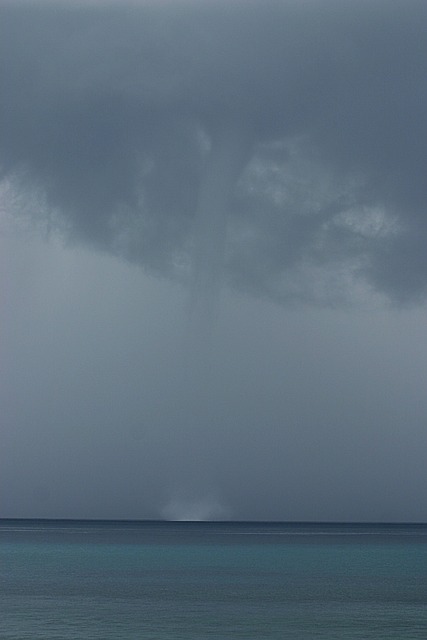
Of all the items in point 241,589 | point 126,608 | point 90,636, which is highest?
point 241,589

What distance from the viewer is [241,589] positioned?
7619 centimetres

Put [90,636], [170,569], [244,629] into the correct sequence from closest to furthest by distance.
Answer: [90,636]
[244,629]
[170,569]

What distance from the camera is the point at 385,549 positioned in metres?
157

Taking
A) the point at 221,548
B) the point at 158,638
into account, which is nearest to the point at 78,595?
the point at 158,638

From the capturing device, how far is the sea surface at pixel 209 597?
51750 millimetres

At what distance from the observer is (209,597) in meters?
69.1

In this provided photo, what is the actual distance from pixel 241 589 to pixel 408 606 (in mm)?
15750

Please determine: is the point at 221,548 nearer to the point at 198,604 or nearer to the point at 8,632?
the point at 198,604

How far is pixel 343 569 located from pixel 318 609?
42.0 m

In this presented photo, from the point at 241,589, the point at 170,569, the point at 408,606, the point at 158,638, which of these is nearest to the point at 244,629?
the point at 158,638

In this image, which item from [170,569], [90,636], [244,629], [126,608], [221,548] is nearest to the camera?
[90,636]

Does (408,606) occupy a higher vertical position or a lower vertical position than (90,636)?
higher

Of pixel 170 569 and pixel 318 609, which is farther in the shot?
pixel 170 569

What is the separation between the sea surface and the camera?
51.8 m
